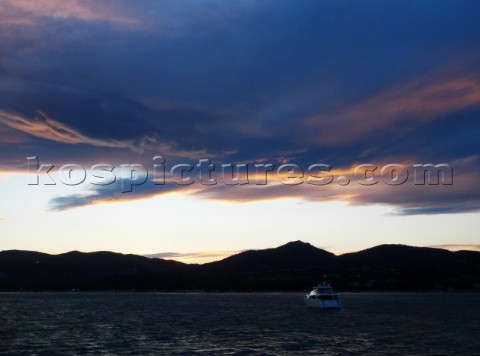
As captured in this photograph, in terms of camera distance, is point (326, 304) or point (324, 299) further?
point (324, 299)

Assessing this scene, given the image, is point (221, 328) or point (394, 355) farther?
point (221, 328)

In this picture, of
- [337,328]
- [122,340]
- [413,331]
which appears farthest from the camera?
[337,328]

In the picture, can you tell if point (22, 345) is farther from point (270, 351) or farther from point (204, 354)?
point (270, 351)

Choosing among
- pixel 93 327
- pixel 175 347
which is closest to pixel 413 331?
pixel 175 347

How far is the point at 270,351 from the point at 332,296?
94.0 m

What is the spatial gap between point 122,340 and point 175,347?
11740mm

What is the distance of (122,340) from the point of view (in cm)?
7950

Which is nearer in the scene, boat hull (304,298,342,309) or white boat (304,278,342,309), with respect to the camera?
boat hull (304,298,342,309)

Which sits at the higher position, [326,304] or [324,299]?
[324,299]

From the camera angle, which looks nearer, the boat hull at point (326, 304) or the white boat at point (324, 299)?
the boat hull at point (326, 304)

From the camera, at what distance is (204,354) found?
6544 centimetres

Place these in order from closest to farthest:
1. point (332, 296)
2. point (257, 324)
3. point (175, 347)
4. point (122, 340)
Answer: point (175, 347) → point (122, 340) → point (257, 324) → point (332, 296)

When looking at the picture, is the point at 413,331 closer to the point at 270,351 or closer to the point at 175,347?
the point at 270,351

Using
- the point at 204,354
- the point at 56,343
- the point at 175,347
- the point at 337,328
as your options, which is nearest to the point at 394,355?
the point at 204,354
